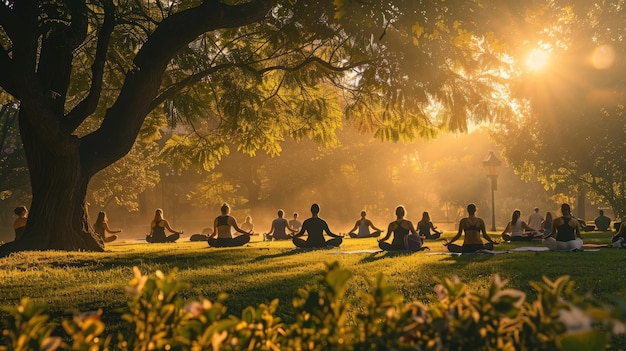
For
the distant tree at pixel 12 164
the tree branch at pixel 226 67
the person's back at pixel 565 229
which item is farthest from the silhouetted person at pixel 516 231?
the distant tree at pixel 12 164

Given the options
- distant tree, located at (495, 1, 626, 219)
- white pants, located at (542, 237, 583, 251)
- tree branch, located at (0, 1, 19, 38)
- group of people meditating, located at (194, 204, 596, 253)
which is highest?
distant tree, located at (495, 1, 626, 219)

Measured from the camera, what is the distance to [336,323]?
2795 millimetres

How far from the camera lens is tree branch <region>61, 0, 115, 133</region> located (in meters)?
16.0

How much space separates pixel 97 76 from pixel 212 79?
5178 mm

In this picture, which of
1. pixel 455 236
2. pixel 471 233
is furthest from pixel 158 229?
pixel 471 233

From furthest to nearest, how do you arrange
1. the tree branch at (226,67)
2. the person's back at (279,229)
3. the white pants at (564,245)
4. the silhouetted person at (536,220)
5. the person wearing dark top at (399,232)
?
the person's back at (279,229) → the silhouetted person at (536,220) → the tree branch at (226,67) → the person wearing dark top at (399,232) → the white pants at (564,245)

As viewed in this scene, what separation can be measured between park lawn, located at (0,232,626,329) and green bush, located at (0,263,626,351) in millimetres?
4639

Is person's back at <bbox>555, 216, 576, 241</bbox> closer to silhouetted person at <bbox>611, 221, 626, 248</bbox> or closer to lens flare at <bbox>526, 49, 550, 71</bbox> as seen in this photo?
silhouetted person at <bbox>611, 221, 626, 248</bbox>

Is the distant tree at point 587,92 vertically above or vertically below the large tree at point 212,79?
above

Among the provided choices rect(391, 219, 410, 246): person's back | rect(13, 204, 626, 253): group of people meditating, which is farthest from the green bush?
rect(391, 219, 410, 246): person's back

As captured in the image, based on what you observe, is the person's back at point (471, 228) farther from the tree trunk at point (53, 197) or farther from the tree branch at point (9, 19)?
the tree branch at point (9, 19)

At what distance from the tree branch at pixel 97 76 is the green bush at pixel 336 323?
13.1m

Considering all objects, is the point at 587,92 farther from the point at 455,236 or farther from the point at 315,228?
the point at 455,236

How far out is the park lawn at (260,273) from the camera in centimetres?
928
